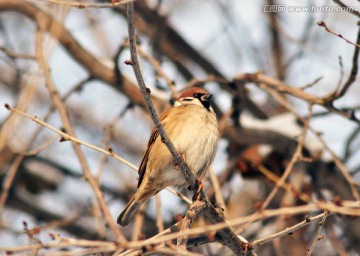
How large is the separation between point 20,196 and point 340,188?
329cm

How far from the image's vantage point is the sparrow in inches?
159

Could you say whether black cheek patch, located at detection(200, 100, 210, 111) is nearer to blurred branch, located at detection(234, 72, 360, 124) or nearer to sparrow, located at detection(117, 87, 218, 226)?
sparrow, located at detection(117, 87, 218, 226)

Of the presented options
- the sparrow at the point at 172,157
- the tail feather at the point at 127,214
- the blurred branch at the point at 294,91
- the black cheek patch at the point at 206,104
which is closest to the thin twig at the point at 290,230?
the sparrow at the point at 172,157

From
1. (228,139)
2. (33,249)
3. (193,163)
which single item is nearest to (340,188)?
(228,139)

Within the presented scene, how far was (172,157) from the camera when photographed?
4043mm

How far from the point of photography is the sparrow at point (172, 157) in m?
4.03

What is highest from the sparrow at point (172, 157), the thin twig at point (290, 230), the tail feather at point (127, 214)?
the sparrow at point (172, 157)

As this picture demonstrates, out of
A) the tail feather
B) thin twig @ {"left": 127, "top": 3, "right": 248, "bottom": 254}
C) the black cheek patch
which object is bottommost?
thin twig @ {"left": 127, "top": 3, "right": 248, "bottom": 254}

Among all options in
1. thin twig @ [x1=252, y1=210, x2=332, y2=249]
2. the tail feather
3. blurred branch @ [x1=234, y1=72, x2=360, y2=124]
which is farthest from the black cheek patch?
thin twig @ [x1=252, y1=210, x2=332, y2=249]

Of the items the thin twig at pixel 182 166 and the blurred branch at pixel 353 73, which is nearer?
the thin twig at pixel 182 166

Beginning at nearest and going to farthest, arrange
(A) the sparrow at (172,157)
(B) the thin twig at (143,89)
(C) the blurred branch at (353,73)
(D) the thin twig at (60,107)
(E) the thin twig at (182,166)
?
(B) the thin twig at (143,89)
(E) the thin twig at (182,166)
(C) the blurred branch at (353,73)
(A) the sparrow at (172,157)
(D) the thin twig at (60,107)

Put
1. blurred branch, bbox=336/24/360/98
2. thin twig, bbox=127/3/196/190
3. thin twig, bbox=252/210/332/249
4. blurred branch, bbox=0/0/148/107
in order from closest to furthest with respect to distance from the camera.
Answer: thin twig, bbox=127/3/196/190, thin twig, bbox=252/210/332/249, blurred branch, bbox=336/24/360/98, blurred branch, bbox=0/0/148/107

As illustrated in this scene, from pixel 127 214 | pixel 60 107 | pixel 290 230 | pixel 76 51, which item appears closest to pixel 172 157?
pixel 127 214

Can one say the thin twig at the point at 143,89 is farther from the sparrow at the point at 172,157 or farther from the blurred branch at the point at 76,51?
the blurred branch at the point at 76,51
